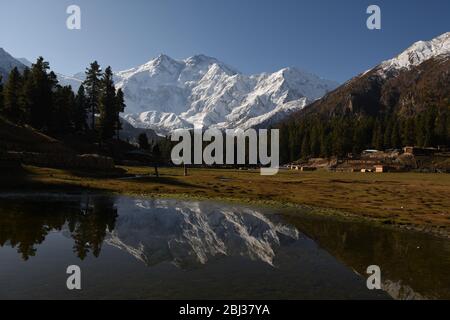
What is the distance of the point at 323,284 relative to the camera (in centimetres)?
1694

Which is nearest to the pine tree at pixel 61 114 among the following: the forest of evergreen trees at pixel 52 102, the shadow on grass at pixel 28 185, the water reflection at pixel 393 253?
the forest of evergreen trees at pixel 52 102

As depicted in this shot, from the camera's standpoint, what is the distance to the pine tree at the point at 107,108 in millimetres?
104312

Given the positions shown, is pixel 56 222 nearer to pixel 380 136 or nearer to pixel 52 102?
pixel 52 102

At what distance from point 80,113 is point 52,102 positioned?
73.3ft

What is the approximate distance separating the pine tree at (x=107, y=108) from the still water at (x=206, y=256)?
236ft

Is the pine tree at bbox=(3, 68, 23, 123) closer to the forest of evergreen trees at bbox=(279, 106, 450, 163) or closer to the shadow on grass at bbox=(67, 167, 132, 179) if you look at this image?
the shadow on grass at bbox=(67, 167, 132, 179)

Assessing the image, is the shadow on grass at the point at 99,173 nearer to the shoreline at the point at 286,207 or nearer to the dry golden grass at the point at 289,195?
the dry golden grass at the point at 289,195

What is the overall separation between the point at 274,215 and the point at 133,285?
2151 centimetres

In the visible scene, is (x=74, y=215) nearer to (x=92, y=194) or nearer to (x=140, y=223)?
(x=140, y=223)

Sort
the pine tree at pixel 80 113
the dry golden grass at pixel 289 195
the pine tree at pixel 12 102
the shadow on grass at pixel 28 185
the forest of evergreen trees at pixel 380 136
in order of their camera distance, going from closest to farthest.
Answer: the dry golden grass at pixel 289 195, the shadow on grass at pixel 28 185, the pine tree at pixel 12 102, the pine tree at pixel 80 113, the forest of evergreen trees at pixel 380 136

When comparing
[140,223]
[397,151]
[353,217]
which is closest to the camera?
[140,223]

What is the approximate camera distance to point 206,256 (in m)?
21.2

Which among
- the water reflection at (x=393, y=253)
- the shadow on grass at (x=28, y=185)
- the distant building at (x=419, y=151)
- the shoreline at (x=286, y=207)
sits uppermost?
the distant building at (x=419, y=151)

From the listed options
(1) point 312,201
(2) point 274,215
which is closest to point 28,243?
(2) point 274,215
